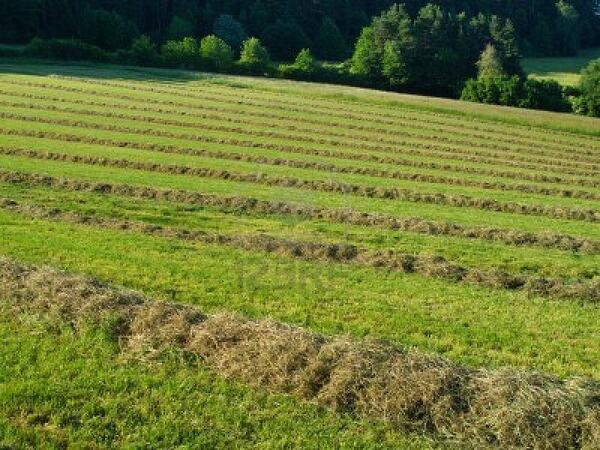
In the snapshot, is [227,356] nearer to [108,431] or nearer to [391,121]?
[108,431]

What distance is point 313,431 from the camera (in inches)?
420

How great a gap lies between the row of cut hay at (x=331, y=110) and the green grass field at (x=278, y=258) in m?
6.92

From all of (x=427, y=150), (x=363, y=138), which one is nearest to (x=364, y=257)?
(x=427, y=150)

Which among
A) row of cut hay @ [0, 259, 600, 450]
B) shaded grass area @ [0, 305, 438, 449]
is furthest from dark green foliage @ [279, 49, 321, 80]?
shaded grass area @ [0, 305, 438, 449]

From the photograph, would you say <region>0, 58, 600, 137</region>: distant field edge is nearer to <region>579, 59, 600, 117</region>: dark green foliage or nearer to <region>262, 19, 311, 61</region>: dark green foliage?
<region>579, 59, 600, 117</region>: dark green foliage

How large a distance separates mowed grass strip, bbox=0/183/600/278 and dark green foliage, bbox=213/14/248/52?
121065mm

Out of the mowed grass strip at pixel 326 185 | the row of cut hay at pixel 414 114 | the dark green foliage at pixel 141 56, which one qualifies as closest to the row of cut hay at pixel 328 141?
the row of cut hay at pixel 414 114

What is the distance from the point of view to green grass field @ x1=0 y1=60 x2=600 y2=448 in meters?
10.8

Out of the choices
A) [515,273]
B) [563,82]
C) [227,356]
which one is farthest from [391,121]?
[563,82]

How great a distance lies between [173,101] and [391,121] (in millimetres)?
24168

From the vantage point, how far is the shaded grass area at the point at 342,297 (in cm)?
1567

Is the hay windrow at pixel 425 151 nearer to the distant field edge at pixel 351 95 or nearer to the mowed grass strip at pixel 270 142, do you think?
the mowed grass strip at pixel 270 142

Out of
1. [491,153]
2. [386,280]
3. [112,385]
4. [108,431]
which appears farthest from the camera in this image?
[491,153]

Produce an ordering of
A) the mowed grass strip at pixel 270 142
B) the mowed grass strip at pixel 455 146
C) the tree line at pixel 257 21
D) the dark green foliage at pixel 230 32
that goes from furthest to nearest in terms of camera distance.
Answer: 1. the dark green foliage at pixel 230 32
2. the tree line at pixel 257 21
3. the mowed grass strip at pixel 455 146
4. the mowed grass strip at pixel 270 142
